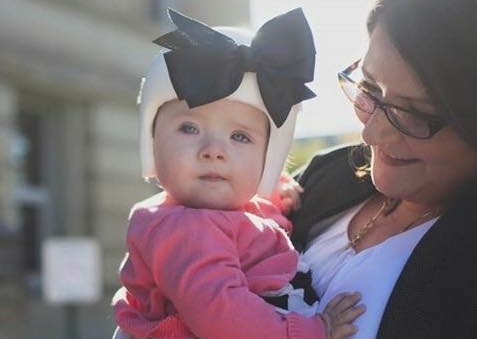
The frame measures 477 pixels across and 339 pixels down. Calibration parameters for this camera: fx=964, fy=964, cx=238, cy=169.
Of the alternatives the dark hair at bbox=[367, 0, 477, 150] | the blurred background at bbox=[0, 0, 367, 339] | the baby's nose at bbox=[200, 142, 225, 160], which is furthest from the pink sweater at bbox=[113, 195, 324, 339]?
the blurred background at bbox=[0, 0, 367, 339]

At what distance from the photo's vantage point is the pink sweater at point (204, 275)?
6.54 feet

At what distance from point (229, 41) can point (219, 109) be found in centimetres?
17

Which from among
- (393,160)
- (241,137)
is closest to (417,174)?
(393,160)

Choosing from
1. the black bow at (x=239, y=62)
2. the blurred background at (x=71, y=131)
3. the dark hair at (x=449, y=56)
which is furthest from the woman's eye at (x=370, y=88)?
the blurred background at (x=71, y=131)

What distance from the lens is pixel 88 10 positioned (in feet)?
40.0

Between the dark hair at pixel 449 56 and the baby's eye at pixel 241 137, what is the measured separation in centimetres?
49

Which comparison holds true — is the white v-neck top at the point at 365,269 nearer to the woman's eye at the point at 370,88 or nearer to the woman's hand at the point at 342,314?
the woman's hand at the point at 342,314

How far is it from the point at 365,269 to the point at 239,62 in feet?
1.88

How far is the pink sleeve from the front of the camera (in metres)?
1.99

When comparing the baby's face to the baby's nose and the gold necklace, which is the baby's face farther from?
the gold necklace

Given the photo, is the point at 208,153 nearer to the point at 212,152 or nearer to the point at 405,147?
the point at 212,152

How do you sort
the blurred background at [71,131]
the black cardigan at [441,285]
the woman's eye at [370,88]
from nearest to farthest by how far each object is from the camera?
the black cardigan at [441,285], the woman's eye at [370,88], the blurred background at [71,131]

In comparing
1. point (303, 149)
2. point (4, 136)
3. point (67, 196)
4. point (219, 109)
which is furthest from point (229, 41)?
point (303, 149)

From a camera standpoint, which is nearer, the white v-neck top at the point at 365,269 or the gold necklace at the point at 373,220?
the white v-neck top at the point at 365,269
